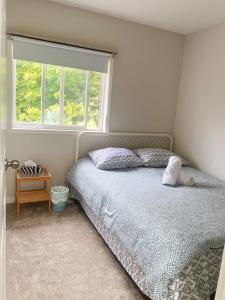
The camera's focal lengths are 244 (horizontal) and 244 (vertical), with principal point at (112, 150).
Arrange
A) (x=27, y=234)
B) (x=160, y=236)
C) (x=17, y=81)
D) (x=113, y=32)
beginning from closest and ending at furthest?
(x=160, y=236) → (x=27, y=234) → (x=17, y=81) → (x=113, y=32)

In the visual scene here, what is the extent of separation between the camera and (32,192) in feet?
9.57

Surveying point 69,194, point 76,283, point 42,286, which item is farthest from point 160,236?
point 69,194

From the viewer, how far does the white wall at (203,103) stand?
302cm

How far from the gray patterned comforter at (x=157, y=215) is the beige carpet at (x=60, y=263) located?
0.32 meters

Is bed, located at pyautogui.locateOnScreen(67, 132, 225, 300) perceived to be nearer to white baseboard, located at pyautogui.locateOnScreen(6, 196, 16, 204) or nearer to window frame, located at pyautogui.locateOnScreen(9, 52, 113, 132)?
window frame, located at pyautogui.locateOnScreen(9, 52, 113, 132)

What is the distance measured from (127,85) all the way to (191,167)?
1436 mm

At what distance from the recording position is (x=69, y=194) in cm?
320

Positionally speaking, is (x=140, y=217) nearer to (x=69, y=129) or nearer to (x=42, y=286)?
(x=42, y=286)

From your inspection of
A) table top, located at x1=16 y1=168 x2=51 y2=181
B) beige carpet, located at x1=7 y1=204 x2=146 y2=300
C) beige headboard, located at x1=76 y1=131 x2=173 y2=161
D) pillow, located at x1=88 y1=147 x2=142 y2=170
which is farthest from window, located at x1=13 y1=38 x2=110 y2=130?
beige carpet, located at x1=7 y1=204 x2=146 y2=300

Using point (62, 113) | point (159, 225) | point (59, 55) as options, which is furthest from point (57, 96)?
point (159, 225)

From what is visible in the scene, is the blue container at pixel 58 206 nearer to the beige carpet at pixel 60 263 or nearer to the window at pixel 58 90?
the beige carpet at pixel 60 263

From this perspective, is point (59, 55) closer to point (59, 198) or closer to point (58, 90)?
point (58, 90)

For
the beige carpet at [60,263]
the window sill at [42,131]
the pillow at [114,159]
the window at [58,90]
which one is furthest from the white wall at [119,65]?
the beige carpet at [60,263]

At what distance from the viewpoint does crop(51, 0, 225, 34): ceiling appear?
2.54m
